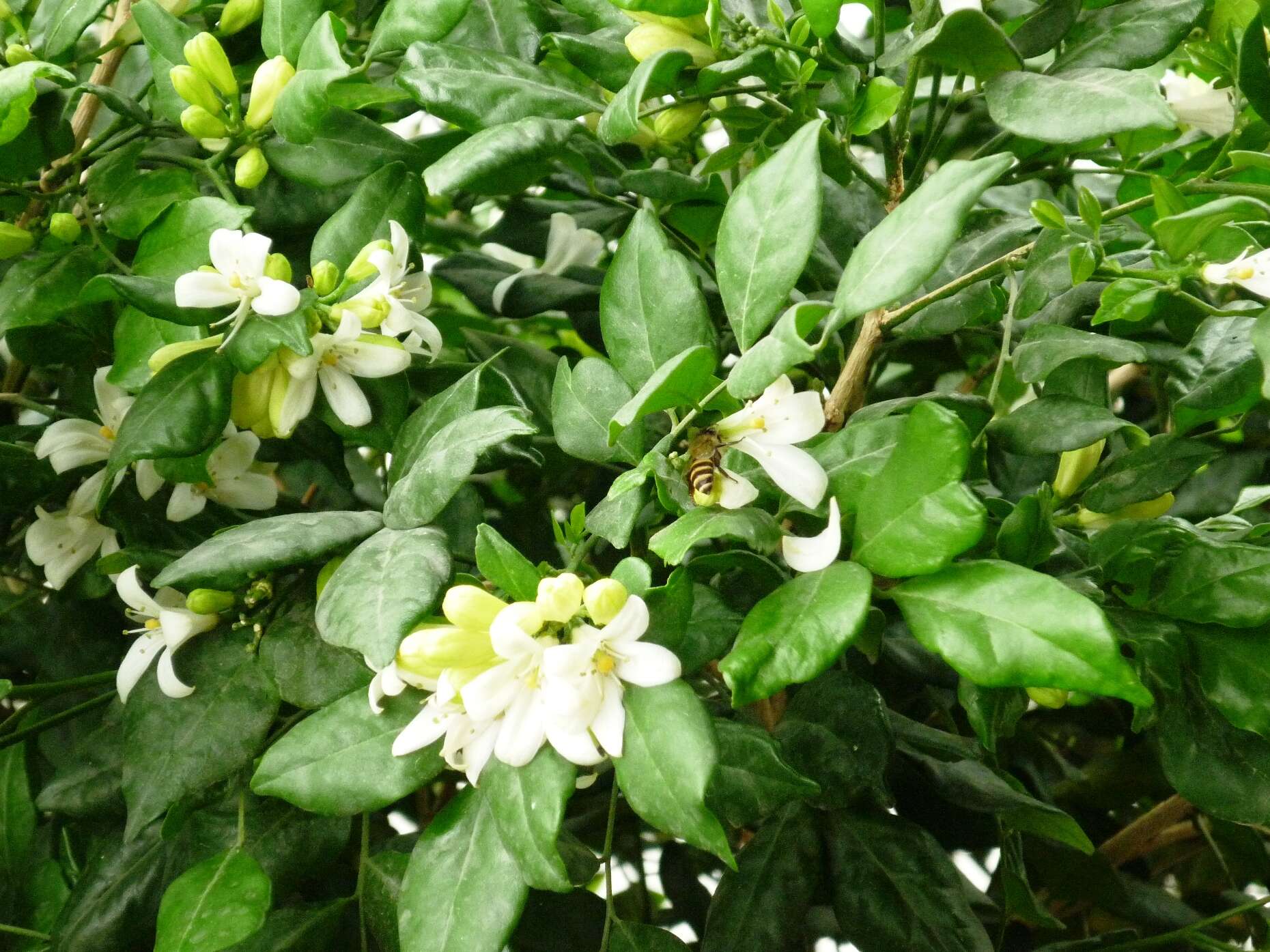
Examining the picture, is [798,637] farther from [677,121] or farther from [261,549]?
[677,121]

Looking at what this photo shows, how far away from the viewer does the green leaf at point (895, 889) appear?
0.67 m

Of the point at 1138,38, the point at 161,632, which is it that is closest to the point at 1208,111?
the point at 1138,38

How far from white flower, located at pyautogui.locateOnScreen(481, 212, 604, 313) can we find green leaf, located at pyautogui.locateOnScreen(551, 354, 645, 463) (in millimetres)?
268

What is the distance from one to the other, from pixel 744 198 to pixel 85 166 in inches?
19.1

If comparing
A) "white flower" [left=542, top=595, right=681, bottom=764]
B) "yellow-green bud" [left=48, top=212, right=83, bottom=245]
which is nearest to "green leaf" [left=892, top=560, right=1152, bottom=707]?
"white flower" [left=542, top=595, right=681, bottom=764]

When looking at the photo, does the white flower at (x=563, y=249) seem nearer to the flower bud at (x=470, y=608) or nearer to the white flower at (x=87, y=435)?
the white flower at (x=87, y=435)

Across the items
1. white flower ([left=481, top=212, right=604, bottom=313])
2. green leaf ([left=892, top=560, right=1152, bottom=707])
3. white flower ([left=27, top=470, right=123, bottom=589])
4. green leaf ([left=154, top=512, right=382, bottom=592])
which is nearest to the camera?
green leaf ([left=892, top=560, right=1152, bottom=707])

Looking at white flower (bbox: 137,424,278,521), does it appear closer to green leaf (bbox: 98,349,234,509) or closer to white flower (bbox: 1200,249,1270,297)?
green leaf (bbox: 98,349,234,509)

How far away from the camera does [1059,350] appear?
1.82 ft

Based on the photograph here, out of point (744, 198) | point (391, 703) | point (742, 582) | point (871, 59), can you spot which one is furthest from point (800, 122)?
point (391, 703)

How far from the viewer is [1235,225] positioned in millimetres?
534

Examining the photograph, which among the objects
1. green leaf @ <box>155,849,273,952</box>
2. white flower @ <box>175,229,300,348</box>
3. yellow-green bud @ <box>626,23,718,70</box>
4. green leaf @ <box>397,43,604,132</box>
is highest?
yellow-green bud @ <box>626,23,718,70</box>

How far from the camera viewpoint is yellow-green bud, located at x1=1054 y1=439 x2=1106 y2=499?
0.67 m

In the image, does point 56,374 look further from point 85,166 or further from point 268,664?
point 268,664
